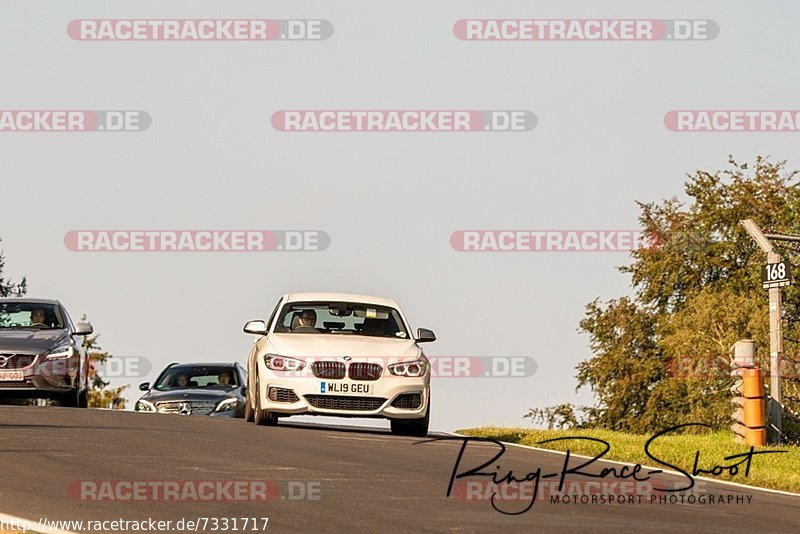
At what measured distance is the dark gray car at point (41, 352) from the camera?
76.6ft

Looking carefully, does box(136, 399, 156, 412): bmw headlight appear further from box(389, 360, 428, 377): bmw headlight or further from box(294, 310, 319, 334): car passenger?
box(389, 360, 428, 377): bmw headlight

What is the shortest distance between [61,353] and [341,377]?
611cm

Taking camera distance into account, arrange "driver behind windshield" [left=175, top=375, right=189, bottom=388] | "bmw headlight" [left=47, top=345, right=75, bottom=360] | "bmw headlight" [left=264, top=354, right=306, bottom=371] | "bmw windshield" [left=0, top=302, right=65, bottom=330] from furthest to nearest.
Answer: "driver behind windshield" [left=175, top=375, right=189, bottom=388]
"bmw windshield" [left=0, top=302, right=65, bottom=330]
"bmw headlight" [left=47, top=345, right=75, bottom=360]
"bmw headlight" [left=264, top=354, right=306, bottom=371]

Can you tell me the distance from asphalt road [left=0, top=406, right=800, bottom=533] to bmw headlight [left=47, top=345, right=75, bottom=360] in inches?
164

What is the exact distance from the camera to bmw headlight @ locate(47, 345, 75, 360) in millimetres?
23641

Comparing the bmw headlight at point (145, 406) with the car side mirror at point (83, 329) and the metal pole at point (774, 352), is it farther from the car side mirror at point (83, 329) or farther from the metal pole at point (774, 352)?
the metal pole at point (774, 352)

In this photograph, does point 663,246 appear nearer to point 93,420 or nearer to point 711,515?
point 93,420

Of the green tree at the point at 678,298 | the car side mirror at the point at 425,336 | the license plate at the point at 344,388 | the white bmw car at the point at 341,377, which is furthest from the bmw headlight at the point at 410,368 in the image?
the green tree at the point at 678,298

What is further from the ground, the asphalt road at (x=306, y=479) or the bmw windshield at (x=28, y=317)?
the bmw windshield at (x=28, y=317)

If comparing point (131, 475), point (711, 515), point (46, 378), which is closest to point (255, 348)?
point (46, 378)

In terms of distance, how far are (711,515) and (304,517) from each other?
3.37 m

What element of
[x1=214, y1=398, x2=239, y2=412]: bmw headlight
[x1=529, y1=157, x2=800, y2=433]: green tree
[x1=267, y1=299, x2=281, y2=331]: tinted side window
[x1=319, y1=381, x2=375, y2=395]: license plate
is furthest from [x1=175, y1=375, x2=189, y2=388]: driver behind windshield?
[x1=529, y1=157, x2=800, y2=433]: green tree

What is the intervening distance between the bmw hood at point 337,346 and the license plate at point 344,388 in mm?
361

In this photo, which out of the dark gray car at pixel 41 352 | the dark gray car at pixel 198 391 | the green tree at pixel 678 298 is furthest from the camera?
the green tree at pixel 678 298
